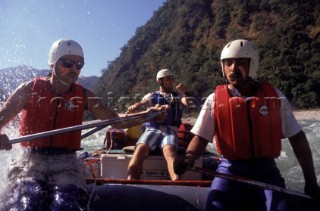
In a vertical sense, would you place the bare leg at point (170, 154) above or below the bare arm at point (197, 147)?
below

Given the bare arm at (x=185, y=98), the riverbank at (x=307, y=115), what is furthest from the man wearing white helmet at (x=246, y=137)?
the riverbank at (x=307, y=115)

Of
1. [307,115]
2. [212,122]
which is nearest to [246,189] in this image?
[212,122]

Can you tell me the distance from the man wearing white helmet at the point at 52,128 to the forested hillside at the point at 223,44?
16.8m

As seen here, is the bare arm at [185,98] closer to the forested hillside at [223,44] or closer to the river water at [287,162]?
the river water at [287,162]

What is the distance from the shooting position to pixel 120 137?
17.7 ft

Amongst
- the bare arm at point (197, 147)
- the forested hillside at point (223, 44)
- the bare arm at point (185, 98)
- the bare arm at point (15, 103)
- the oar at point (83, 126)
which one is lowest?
the bare arm at point (197, 147)

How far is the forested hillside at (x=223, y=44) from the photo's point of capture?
31188mm

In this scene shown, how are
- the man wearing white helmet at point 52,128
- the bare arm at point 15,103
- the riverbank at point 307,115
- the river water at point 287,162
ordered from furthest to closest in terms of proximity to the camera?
the riverbank at point 307,115
the river water at point 287,162
the bare arm at point 15,103
the man wearing white helmet at point 52,128

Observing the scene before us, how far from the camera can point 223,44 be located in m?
49.6

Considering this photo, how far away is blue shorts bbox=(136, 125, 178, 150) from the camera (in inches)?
175

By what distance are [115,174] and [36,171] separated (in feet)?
5.35

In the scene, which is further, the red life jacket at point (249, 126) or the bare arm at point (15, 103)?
the bare arm at point (15, 103)

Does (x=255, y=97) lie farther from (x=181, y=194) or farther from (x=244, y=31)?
(x=244, y=31)

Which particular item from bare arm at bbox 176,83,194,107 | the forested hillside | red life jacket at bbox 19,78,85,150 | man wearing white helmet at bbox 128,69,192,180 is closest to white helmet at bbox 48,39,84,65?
red life jacket at bbox 19,78,85,150
